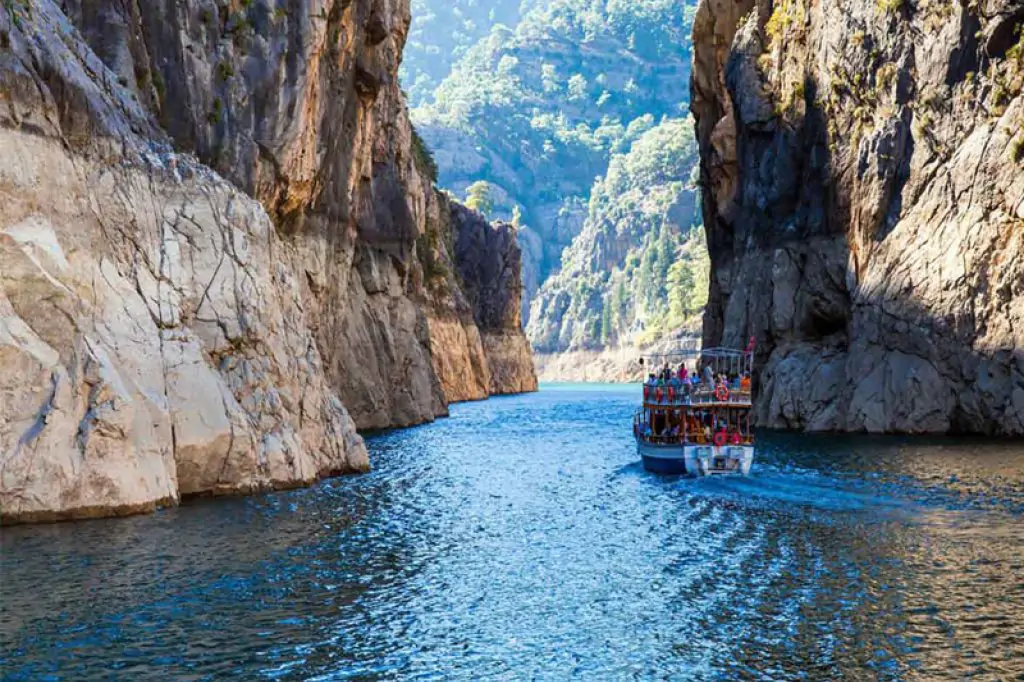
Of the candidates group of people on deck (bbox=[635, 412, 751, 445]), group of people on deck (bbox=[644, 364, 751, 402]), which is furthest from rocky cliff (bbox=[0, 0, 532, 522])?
group of people on deck (bbox=[644, 364, 751, 402])

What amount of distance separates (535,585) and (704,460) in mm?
22476

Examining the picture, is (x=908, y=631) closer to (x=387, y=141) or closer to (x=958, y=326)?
(x=958, y=326)

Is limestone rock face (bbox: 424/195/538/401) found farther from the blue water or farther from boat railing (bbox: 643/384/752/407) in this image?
the blue water

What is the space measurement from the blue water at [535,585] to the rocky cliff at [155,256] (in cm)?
188

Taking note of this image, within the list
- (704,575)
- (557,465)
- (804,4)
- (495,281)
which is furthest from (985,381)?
(495,281)

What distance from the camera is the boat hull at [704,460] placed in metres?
45.2

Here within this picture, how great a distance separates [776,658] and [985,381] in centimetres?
4633

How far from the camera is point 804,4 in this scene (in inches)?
3127

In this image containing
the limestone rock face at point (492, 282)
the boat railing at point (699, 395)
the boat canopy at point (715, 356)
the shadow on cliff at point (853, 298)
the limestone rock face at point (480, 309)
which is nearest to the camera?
the boat railing at point (699, 395)

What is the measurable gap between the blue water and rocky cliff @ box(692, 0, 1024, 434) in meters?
21.3

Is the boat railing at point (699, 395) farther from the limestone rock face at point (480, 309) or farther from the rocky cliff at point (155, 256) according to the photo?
the limestone rock face at point (480, 309)

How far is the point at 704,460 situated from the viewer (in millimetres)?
45781

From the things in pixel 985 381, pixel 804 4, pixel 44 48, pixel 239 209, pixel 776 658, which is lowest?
pixel 776 658

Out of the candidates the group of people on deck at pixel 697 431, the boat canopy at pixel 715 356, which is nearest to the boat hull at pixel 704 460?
the group of people on deck at pixel 697 431
